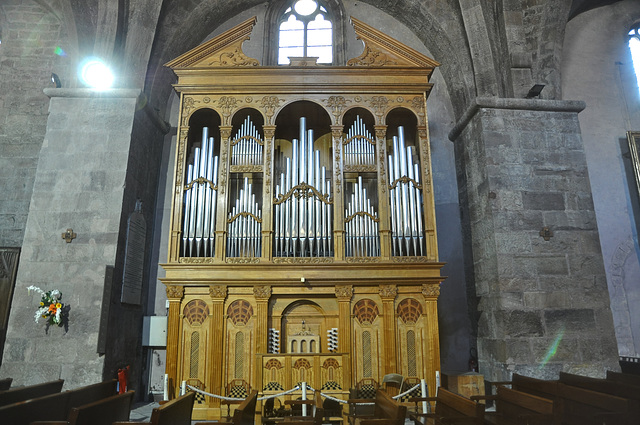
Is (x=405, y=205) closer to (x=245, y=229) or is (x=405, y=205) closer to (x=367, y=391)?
(x=245, y=229)

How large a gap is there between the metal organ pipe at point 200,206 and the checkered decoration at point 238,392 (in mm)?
2495

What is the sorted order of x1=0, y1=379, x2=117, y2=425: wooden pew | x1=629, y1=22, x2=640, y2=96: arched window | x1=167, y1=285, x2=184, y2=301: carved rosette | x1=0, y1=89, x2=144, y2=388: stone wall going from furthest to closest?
1. x1=629, y1=22, x2=640, y2=96: arched window
2. x1=167, y1=285, x2=184, y2=301: carved rosette
3. x1=0, y1=89, x2=144, y2=388: stone wall
4. x1=0, y1=379, x2=117, y2=425: wooden pew

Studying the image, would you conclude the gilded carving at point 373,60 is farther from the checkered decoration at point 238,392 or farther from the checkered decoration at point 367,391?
the checkered decoration at point 238,392

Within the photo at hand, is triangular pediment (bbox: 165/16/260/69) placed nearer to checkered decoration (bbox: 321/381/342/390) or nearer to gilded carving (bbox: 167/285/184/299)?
gilded carving (bbox: 167/285/184/299)

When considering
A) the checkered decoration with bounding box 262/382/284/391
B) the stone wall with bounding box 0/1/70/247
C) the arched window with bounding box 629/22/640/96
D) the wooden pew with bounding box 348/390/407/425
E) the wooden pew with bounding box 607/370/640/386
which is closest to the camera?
the wooden pew with bounding box 348/390/407/425

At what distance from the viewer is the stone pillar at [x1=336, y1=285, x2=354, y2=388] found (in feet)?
27.8

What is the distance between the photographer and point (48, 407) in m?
5.62

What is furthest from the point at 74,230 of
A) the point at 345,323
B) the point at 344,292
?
the point at 345,323

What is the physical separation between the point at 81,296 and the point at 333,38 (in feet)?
29.6

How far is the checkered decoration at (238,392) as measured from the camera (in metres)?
8.45

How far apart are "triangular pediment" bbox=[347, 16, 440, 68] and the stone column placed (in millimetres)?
5440

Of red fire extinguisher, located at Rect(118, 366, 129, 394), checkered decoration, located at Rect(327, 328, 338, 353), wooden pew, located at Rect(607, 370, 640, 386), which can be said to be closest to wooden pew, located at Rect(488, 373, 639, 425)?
wooden pew, located at Rect(607, 370, 640, 386)

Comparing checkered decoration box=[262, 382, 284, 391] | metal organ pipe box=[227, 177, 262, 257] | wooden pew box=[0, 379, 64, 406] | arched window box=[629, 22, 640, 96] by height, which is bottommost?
checkered decoration box=[262, 382, 284, 391]

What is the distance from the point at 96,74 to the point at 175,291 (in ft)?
17.1
